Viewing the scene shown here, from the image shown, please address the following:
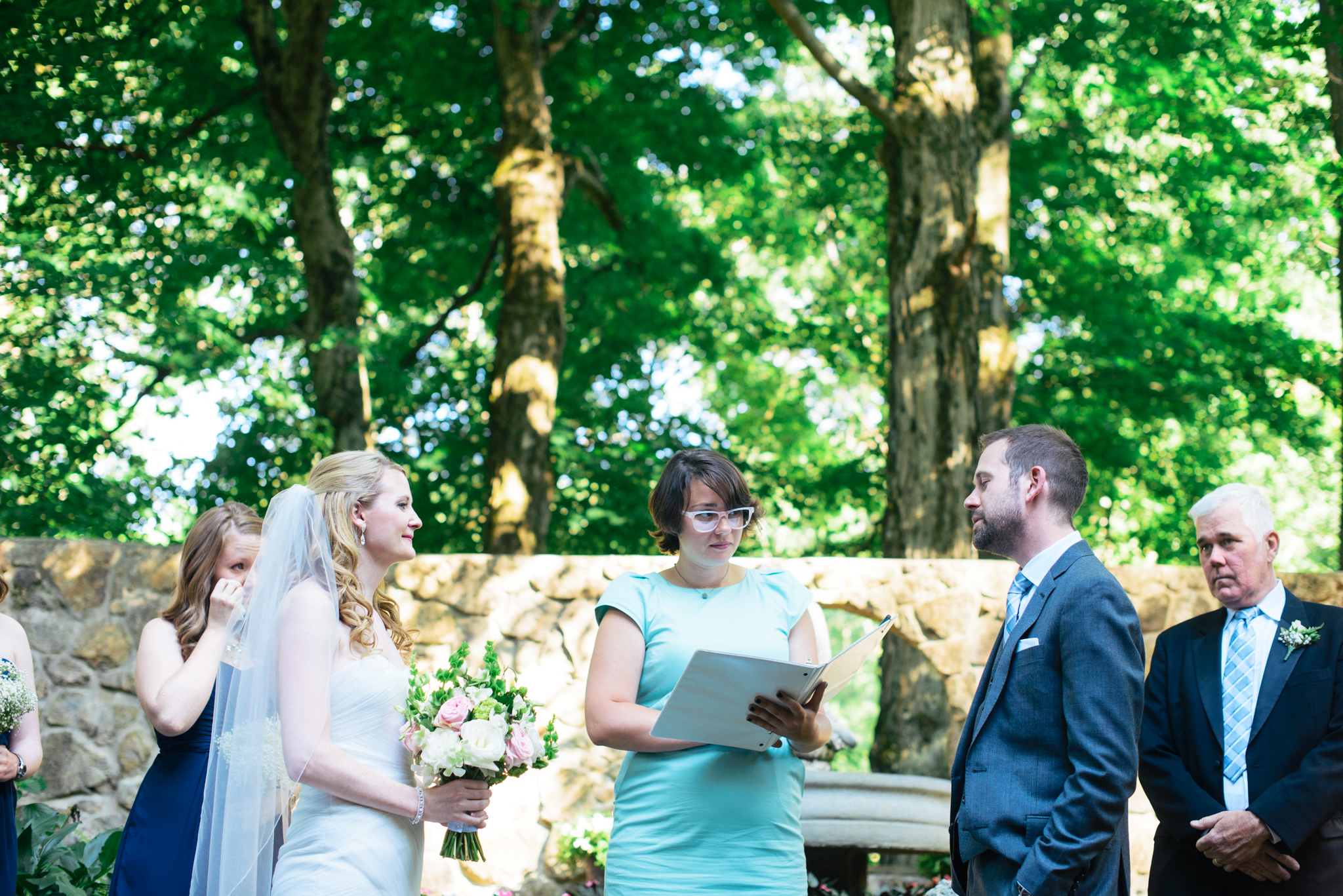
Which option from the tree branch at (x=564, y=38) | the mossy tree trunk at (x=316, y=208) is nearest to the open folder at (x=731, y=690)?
the mossy tree trunk at (x=316, y=208)

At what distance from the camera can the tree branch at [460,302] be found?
11.2 m

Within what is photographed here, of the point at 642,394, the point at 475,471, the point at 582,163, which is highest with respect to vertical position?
the point at 582,163

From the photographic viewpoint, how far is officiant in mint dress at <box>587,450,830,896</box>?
2703mm

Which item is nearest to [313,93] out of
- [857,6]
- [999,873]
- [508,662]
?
[857,6]

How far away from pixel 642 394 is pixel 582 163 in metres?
2.59

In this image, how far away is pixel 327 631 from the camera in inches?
103

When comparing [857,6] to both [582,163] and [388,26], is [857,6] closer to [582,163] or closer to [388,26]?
[582,163]

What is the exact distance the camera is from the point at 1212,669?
11.4 ft

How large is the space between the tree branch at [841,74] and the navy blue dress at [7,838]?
5.83 metres

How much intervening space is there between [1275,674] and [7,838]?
150 inches

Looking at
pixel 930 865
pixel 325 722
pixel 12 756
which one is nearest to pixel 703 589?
pixel 325 722

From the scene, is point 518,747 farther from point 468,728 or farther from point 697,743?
point 697,743

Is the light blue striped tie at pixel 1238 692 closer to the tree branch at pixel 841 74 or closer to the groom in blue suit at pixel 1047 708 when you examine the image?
the groom in blue suit at pixel 1047 708

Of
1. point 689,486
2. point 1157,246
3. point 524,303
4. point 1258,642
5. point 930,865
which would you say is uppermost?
point 1157,246
